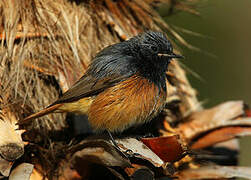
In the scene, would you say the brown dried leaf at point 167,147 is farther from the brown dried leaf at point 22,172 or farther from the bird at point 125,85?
the brown dried leaf at point 22,172

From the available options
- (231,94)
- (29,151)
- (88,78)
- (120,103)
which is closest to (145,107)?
(120,103)

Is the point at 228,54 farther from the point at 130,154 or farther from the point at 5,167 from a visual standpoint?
the point at 5,167

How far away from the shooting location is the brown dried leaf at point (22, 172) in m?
2.82

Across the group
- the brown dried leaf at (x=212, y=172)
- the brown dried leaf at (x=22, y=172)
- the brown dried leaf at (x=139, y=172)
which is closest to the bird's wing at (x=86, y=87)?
the brown dried leaf at (x=22, y=172)

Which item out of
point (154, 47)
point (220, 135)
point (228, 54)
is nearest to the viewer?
point (154, 47)

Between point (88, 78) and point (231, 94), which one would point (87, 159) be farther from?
point (231, 94)

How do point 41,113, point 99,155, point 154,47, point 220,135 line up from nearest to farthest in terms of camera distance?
point 99,155 → point 41,113 → point 154,47 → point 220,135

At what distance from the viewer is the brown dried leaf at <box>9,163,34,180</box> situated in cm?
282

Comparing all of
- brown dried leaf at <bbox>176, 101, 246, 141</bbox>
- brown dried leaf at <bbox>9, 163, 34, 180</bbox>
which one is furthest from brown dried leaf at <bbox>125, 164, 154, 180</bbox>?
brown dried leaf at <bbox>176, 101, 246, 141</bbox>

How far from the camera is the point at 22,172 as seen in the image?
286 cm

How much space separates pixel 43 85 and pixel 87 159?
672 millimetres

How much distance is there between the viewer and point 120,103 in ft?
11.4

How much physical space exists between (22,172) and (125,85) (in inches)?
41.4

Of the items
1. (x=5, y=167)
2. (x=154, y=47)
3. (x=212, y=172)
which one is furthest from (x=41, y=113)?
(x=212, y=172)
